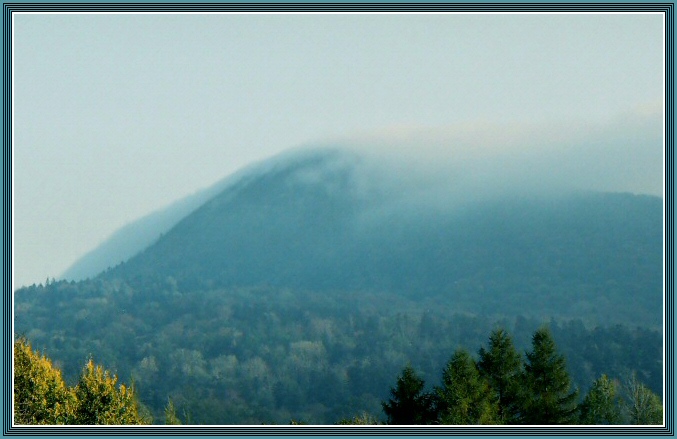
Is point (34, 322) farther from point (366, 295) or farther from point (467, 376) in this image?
point (467, 376)

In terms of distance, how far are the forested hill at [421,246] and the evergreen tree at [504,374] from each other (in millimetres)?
60813

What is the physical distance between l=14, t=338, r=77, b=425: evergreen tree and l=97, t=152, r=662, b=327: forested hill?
2725 inches

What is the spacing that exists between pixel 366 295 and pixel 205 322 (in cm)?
1971

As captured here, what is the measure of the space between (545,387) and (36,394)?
1646 centimetres

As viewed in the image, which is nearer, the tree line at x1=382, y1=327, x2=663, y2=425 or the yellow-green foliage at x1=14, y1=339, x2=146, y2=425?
the yellow-green foliage at x1=14, y1=339, x2=146, y2=425

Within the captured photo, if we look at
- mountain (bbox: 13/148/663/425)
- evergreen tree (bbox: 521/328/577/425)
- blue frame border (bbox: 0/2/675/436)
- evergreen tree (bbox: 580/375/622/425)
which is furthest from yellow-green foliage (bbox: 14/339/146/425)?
mountain (bbox: 13/148/663/425)

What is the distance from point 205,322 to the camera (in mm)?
100562

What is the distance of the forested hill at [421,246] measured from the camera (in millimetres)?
99500

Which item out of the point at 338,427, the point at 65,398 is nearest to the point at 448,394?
the point at 338,427

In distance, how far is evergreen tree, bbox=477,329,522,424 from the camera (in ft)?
92.7

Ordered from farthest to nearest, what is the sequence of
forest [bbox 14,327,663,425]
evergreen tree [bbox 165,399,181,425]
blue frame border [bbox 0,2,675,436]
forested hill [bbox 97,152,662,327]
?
forested hill [bbox 97,152,662,327]
evergreen tree [bbox 165,399,181,425]
forest [bbox 14,327,663,425]
blue frame border [bbox 0,2,675,436]

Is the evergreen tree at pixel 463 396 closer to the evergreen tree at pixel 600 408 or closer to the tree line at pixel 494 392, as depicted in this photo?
the tree line at pixel 494 392

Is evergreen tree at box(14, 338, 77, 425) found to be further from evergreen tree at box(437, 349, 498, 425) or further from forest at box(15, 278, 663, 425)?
forest at box(15, 278, 663, 425)

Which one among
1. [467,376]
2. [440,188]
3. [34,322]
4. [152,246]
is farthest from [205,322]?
[467,376]
